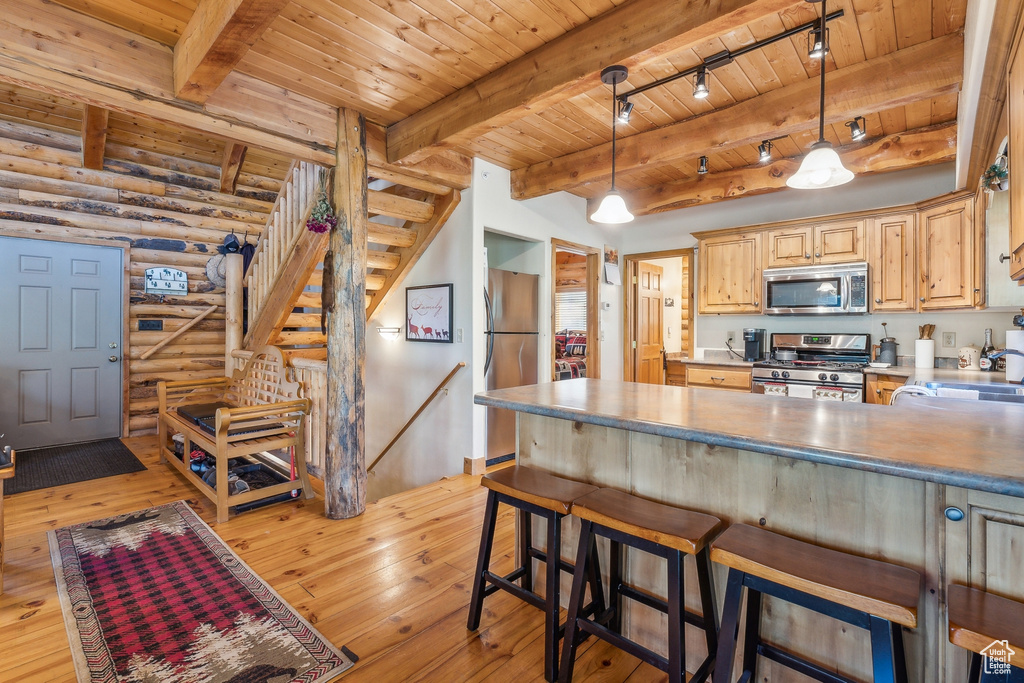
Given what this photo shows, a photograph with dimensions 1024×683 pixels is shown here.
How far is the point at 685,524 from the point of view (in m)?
1.46

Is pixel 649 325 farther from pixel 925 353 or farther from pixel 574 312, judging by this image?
pixel 574 312

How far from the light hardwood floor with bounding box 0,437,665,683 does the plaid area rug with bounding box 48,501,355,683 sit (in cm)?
7

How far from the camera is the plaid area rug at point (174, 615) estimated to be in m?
1.71

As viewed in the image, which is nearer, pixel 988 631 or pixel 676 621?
pixel 988 631

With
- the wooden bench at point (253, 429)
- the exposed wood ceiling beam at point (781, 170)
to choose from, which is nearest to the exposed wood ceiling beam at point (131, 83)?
the wooden bench at point (253, 429)

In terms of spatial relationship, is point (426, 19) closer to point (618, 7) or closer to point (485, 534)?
point (618, 7)

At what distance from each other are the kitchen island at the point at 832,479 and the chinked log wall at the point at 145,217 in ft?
16.0

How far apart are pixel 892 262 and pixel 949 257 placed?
365 mm

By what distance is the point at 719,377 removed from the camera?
4566 millimetres

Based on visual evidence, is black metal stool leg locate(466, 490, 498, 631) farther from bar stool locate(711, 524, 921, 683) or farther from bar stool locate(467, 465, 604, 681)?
bar stool locate(711, 524, 921, 683)

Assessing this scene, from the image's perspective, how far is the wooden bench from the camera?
299 centimetres

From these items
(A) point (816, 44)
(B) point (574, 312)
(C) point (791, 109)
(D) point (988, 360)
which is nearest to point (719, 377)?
(D) point (988, 360)

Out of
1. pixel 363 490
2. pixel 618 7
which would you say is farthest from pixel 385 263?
pixel 618 7

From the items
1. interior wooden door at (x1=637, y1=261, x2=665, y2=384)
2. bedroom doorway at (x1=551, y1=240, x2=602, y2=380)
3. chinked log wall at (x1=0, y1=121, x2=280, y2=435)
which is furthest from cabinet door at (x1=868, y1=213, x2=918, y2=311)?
chinked log wall at (x1=0, y1=121, x2=280, y2=435)
